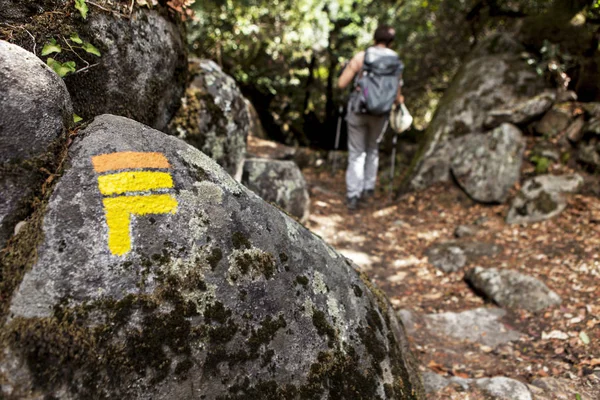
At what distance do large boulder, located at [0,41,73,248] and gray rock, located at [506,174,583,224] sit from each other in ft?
21.4

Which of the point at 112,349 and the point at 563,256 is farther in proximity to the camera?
the point at 563,256

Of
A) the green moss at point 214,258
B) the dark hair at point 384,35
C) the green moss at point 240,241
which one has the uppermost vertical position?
the dark hair at point 384,35

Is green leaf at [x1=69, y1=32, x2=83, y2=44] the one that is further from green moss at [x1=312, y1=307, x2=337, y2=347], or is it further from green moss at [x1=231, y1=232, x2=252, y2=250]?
green moss at [x1=312, y1=307, x2=337, y2=347]

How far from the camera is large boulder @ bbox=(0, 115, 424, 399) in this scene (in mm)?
1701

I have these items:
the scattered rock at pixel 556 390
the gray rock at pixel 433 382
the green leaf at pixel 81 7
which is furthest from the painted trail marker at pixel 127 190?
the scattered rock at pixel 556 390

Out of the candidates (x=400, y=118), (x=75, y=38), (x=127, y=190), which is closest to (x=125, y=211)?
(x=127, y=190)

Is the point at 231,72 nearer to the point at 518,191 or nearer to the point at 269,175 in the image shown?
the point at 269,175

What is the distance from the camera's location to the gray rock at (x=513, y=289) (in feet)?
14.9

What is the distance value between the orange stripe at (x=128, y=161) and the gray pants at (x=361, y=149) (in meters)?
5.35

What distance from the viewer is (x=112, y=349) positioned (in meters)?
1.76

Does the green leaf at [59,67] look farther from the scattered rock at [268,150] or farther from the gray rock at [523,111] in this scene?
the gray rock at [523,111]

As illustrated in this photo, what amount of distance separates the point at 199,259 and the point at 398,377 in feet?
4.80

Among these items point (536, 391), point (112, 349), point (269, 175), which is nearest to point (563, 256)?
point (536, 391)

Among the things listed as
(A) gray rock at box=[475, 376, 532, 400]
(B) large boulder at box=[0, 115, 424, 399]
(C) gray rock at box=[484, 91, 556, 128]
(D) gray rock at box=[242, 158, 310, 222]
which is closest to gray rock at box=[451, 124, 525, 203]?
(C) gray rock at box=[484, 91, 556, 128]
